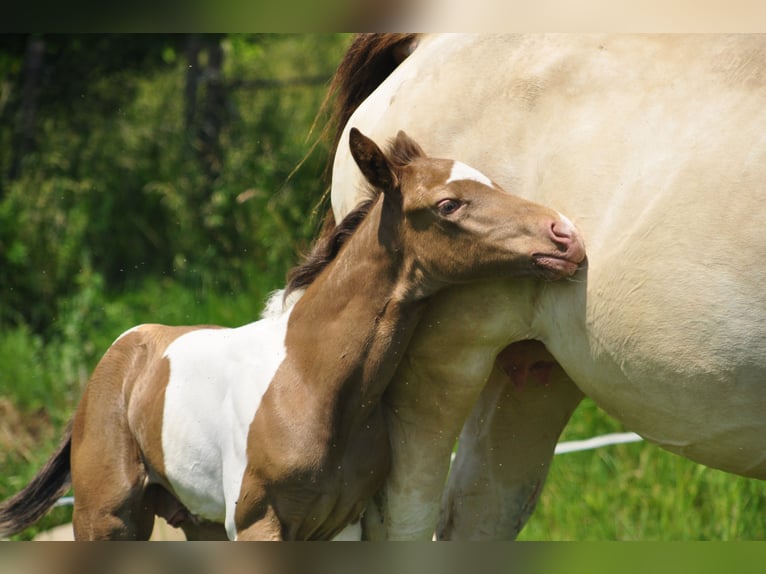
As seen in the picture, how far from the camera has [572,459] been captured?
4.91m

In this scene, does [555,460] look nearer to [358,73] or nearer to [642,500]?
[642,500]

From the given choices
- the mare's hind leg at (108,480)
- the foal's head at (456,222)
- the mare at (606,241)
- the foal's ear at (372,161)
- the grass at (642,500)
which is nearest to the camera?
the mare at (606,241)

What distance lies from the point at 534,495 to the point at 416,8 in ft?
6.74

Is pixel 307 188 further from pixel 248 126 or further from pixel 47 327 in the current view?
pixel 47 327

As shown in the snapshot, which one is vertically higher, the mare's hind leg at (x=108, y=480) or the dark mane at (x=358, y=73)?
the dark mane at (x=358, y=73)

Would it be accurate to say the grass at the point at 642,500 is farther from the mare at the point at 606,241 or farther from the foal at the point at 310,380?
the foal at the point at 310,380

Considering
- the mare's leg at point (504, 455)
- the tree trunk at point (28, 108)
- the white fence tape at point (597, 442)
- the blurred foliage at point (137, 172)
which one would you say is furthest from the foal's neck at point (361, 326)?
the tree trunk at point (28, 108)

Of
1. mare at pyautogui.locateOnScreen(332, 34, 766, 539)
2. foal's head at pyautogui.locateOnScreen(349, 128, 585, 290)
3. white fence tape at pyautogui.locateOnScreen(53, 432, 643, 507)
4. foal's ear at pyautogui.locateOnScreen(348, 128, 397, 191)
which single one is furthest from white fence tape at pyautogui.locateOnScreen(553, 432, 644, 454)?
foal's ear at pyautogui.locateOnScreen(348, 128, 397, 191)

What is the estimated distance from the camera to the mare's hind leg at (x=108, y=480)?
3.08 meters

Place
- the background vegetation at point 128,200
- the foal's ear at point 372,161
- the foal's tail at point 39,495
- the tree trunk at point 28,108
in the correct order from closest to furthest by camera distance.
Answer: the foal's ear at point 372,161 → the foal's tail at point 39,495 → the background vegetation at point 128,200 → the tree trunk at point 28,108

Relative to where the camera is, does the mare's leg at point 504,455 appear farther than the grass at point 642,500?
No

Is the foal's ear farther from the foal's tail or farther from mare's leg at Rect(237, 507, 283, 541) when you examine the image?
the foal's tail

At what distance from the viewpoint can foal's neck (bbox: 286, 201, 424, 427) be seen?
8.87 feet

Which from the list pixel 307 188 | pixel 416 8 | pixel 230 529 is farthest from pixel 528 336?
pixel 307 188
